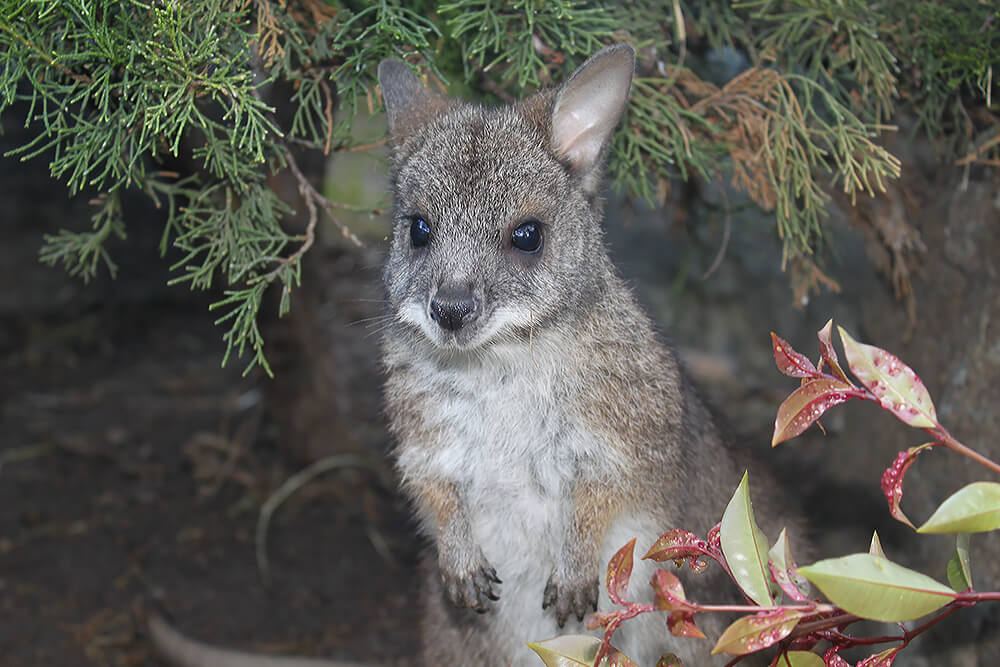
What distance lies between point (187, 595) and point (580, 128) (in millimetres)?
3035

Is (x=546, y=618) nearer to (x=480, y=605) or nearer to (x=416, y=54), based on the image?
(x=480, y=605)

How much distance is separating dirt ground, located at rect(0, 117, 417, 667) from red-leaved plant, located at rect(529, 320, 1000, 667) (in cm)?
162

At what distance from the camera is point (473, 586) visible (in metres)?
3.12

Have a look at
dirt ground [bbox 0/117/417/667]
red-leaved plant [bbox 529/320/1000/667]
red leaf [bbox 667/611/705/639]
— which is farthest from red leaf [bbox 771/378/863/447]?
dirt ground [bbox 0/117/417/667]

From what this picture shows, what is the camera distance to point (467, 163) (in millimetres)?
2943

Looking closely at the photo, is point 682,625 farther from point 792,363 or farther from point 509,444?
point 509,444

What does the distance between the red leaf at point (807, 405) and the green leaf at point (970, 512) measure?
334 millimetres

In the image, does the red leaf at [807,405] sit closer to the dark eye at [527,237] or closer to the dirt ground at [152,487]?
the dark eye at [527,237]

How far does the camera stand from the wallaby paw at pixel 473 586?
10.2ft

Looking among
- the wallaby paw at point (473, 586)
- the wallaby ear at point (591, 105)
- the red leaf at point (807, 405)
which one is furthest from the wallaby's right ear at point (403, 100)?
the red leaf at point (807, 405)

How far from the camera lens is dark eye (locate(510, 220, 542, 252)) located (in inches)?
115

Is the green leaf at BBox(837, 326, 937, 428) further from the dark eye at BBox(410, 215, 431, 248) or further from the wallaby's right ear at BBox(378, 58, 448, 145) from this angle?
the wallaby's right ear at BBox(378, 58, 448, 145)

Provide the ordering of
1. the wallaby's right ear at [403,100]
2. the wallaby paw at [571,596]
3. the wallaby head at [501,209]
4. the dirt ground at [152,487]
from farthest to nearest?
1. the dirt ground at [152,487]
2. the wallaby's right ear at [403,100]
3. the wallaby paw at [571,596]
4. the wallaby head at [501,209]

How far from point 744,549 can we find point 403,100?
177cm
